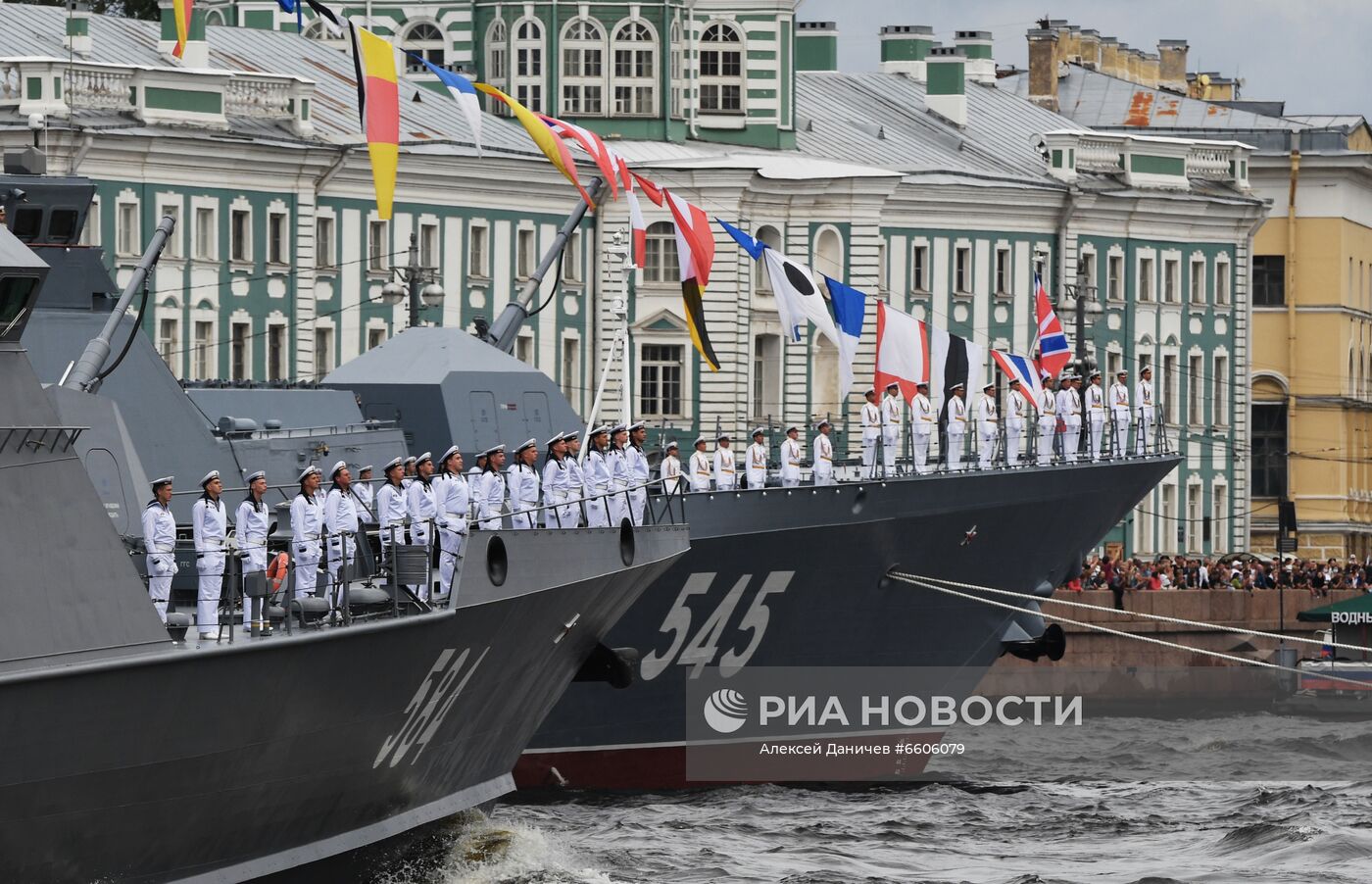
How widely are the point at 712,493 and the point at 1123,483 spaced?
855cm

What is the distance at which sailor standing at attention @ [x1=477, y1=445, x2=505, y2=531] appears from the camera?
25.9 meters

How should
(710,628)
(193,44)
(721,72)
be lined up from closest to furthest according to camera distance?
(710,628) → (193,44) → (721,72)

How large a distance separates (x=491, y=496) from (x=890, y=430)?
8689 millimetres

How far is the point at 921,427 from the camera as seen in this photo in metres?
34.6

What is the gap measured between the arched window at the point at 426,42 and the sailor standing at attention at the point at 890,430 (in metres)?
35.6

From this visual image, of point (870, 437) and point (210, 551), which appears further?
point (870, 437)

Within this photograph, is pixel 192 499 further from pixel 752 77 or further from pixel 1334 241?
pixel 1334 241

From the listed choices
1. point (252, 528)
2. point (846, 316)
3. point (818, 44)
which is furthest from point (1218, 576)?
point (252, 528)

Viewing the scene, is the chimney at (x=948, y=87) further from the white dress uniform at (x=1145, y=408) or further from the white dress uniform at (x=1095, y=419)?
the white dress uniform at (x=1095, y=419)

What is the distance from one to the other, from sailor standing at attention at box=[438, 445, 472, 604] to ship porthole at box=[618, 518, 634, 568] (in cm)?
147

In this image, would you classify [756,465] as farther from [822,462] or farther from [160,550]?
[160,550]

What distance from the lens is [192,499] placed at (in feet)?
88.4

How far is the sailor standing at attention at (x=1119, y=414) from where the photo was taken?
37.8 meters

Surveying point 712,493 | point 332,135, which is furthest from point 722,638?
point 332,135
